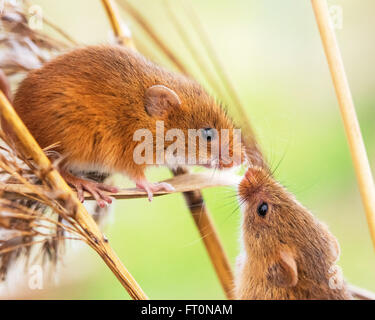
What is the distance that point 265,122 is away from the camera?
4.10ft

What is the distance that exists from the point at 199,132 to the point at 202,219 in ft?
0.83

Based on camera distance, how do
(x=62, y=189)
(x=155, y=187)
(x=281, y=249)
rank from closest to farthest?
(x=62, y=189)
(x=155, y=187)
(x=281, y=249)

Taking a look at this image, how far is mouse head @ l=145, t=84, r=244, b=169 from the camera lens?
4.16 feet

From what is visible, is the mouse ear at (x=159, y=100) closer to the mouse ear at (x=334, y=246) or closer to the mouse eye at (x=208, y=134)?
the mouse eye at (x=208, y=134)

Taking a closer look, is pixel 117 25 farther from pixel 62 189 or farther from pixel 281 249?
pixel 281 249

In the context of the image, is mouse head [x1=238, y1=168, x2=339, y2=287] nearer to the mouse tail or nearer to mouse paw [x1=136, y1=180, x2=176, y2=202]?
mouse paw [x1=136, y1=180, x2=176, y2=202]

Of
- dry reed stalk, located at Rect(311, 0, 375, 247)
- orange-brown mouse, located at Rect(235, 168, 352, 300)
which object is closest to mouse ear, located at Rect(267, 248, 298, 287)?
orange-brown mouse, located at Rect(235, 168, 352, 300)

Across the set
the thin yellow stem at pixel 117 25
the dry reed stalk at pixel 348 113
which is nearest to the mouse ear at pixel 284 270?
the dry reed stalk at pixel 348 113

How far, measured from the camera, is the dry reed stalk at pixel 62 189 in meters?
0.82

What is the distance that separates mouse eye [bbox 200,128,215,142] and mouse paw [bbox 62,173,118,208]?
334 mm

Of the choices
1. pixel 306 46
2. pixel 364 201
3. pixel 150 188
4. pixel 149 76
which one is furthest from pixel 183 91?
pixel 364 201

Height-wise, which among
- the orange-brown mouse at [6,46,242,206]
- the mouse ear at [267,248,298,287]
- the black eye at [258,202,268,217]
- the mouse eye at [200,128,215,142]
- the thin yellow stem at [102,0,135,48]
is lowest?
the mouse ear at [267,248,298,287]

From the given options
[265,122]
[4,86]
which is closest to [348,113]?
[265,122]

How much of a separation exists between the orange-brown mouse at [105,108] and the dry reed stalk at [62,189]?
0.15 m
